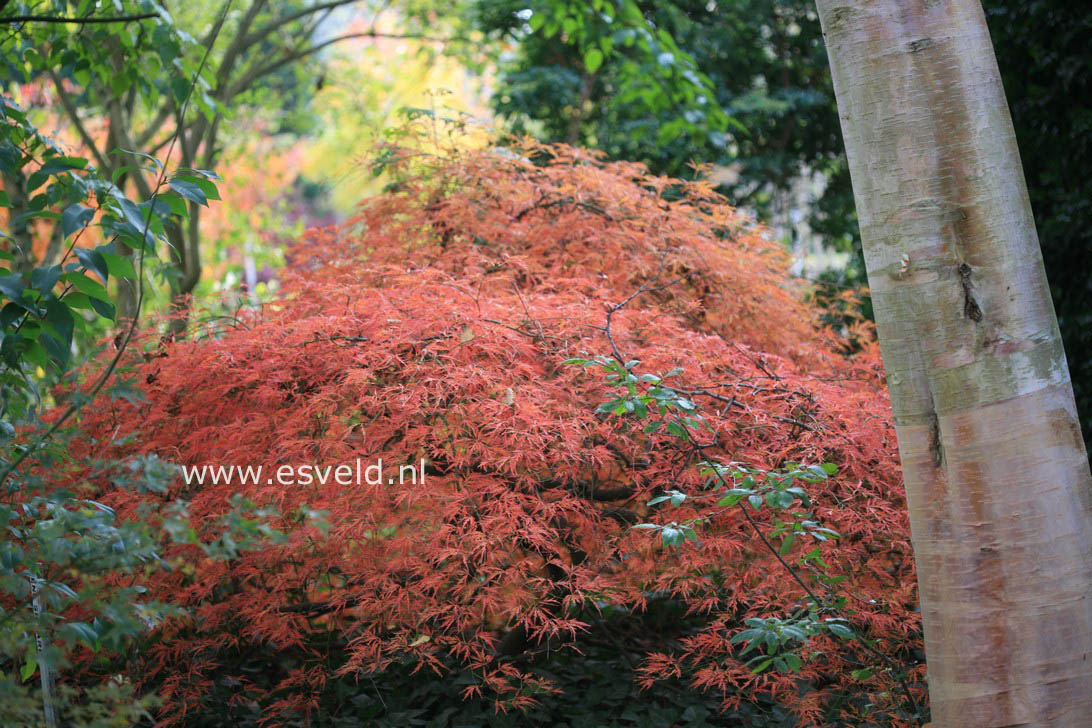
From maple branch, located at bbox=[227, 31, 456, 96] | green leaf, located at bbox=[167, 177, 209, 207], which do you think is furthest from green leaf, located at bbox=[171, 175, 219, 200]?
maple branch, located at bbox=[227, 31, 456, 96]

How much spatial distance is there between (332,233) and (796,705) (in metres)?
2.32

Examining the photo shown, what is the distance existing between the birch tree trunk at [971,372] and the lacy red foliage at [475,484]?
1.79ft

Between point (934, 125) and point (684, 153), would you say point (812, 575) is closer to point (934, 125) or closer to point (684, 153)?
point (934, 125)

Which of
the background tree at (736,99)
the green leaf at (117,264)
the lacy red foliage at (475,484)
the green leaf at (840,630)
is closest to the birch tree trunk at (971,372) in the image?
the green leaf at (840,630)

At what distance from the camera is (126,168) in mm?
1773

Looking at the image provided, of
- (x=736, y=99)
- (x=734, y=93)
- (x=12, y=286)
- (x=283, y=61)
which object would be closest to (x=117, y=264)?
(x=12, y=286)

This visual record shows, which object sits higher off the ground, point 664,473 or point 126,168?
point 126,168

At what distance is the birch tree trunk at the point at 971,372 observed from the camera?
1.63 m

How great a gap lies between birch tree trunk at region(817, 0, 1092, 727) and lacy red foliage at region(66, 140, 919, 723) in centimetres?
55

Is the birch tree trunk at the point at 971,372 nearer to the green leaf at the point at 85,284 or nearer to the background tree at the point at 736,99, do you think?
the green leaf at the point at 85,284

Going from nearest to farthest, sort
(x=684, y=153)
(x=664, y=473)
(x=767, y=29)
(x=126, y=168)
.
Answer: (x=126, y=168)
(x=664, y=473)
(x=684, y=153)
(x=767, y=29)

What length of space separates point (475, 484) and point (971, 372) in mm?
1158

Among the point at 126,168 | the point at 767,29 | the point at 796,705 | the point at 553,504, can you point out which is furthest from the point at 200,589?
the point at 767,29

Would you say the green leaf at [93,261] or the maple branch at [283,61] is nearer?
the green leaf at [93,261]
